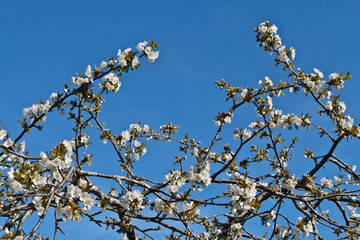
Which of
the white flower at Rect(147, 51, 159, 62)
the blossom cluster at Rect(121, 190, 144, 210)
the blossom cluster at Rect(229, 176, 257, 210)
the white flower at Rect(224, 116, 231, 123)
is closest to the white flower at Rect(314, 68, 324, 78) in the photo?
the white flower at Rect(224, 116, 231, 123)

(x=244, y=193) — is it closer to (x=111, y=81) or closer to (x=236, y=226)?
(x=236, y=226)

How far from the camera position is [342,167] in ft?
19.7

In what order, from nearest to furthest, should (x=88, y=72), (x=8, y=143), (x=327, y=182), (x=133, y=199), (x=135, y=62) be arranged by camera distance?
(x=133, y=199), (x=8, y=143), (x=88, y=72), (x=135, y=62), (x=327, y=182)

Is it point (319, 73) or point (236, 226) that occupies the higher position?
point (319, 73)

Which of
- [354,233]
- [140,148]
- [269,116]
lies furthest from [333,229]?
[140,148]

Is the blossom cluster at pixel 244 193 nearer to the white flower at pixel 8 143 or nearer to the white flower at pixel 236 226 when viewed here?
the white flower at pixel 236 226

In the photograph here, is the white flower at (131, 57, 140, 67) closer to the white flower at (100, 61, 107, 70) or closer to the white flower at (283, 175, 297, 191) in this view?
the white flower at (100, 61, 107, 70)

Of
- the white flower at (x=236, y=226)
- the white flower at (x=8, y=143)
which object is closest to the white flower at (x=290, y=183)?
the white flower at (x=236, y=226)

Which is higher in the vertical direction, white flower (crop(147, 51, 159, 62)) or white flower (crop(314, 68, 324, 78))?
white flower (crop(314, 68, 324, 78))

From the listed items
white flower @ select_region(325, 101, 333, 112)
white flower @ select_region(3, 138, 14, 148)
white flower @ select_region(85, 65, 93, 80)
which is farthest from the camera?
white flower @ select_region(325, 101, 333, 112)

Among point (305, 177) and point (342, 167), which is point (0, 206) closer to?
point (305, 177)

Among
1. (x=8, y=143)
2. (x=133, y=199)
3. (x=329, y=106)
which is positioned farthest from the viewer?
(x=329, y=106)

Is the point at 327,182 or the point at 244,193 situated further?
the point at 327,182

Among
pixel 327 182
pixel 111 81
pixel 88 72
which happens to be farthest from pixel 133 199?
pixel 327 182
